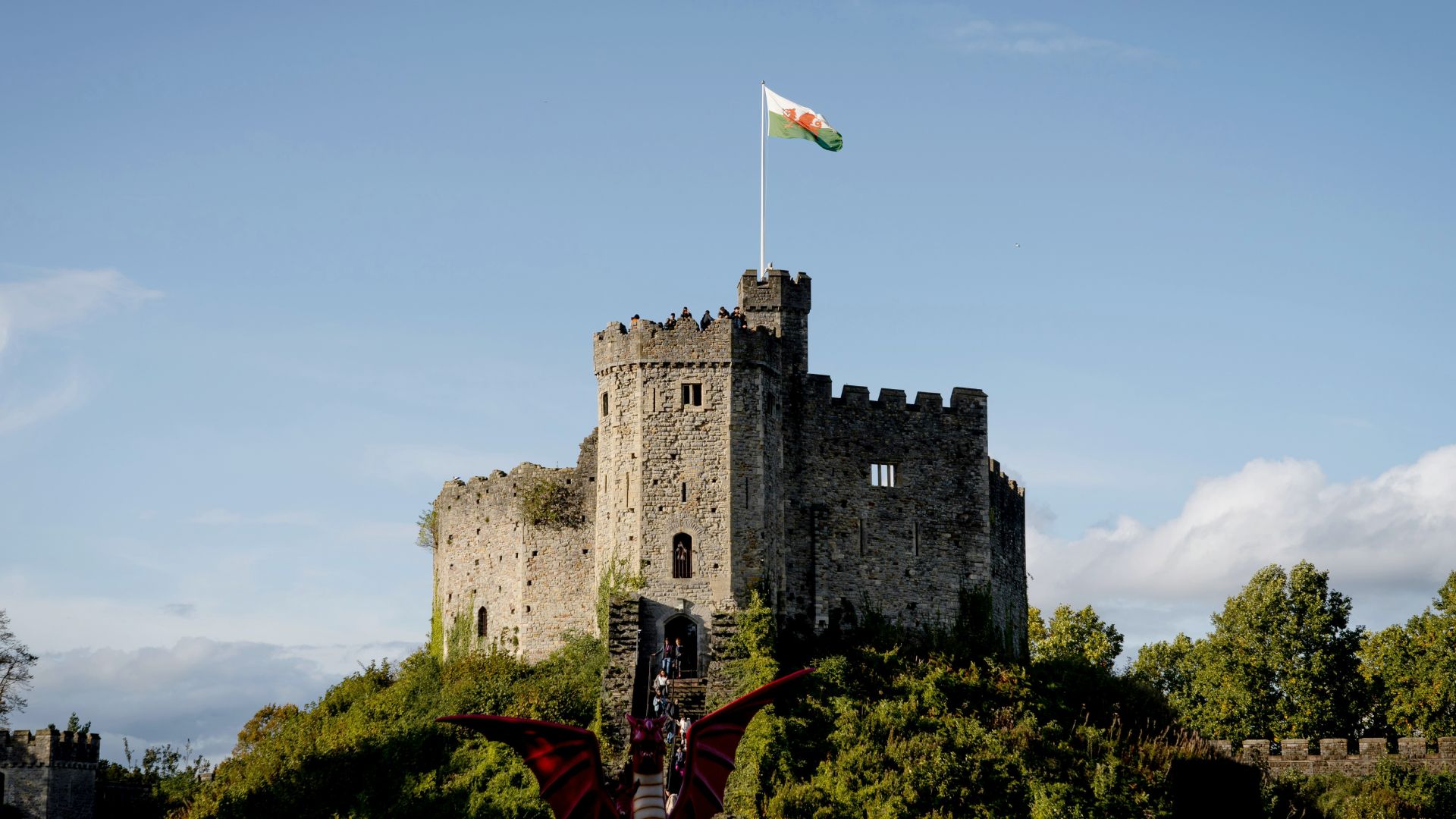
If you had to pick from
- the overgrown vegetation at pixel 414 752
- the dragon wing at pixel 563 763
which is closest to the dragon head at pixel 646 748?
the dragon wing at pixel 563 763

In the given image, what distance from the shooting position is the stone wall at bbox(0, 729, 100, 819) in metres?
59.5

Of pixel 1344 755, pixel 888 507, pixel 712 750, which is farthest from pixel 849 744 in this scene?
pixel 712 750

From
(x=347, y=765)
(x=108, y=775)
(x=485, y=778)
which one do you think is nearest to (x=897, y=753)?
(x=485, y=778)

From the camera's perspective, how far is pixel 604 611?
5328 cm

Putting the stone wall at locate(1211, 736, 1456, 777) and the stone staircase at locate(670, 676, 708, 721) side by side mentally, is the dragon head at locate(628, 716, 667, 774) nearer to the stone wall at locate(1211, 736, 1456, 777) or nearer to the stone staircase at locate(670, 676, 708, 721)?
the stone staircase at locate(670, 676, 708, 721)

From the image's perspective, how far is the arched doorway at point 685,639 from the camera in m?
51.3

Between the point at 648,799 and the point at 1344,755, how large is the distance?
1501 inches

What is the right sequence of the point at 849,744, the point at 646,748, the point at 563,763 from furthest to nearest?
the point at 849,744, the point at 563,763, the point at 646,748

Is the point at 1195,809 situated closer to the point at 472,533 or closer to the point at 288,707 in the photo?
the point at 472,533

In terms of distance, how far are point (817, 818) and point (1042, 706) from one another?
10.4 m

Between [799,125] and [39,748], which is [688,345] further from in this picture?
[39,748]

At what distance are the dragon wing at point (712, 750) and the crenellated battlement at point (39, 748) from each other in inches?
1589

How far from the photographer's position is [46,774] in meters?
59.5

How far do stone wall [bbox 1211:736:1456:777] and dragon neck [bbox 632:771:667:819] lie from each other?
3545 cm
